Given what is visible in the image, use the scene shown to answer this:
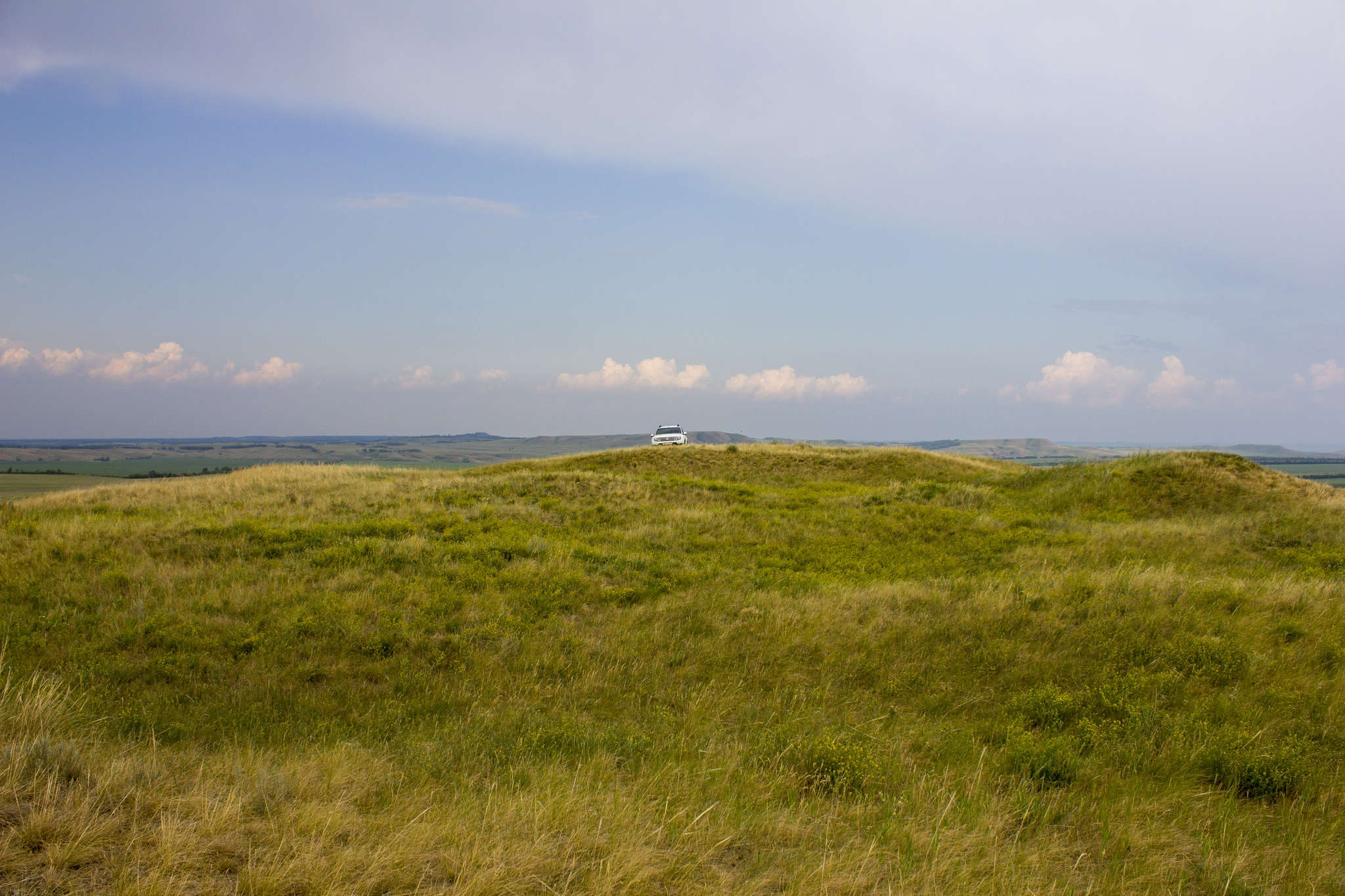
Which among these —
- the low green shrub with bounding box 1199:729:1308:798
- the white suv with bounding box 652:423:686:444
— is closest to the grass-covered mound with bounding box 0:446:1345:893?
the low green shrub with bounding box 1199:729:1308:798

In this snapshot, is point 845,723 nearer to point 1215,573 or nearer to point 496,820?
point 496,820

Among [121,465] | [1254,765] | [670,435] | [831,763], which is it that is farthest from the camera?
[121,465]

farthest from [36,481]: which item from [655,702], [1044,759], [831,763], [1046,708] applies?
[1044,759]

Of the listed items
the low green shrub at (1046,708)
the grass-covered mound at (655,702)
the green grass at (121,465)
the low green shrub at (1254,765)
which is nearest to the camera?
the grass-covered mound at (655,702)

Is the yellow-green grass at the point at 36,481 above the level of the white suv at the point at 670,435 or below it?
below

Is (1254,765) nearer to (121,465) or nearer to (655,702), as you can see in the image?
(655,702)

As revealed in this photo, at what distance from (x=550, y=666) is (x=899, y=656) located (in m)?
5.07

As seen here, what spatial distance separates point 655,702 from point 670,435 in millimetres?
38359

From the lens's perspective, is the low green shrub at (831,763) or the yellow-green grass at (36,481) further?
the yellow-green grass at (36,481)

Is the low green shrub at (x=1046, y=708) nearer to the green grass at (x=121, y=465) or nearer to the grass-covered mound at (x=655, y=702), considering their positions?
the grass-covered mound at (x=655, y=702)

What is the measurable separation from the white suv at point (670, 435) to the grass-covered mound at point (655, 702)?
25991mm

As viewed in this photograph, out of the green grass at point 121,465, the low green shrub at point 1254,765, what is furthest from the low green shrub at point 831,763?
the green grass at point 121,465

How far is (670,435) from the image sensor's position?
4647cm

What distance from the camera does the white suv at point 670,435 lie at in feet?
148
